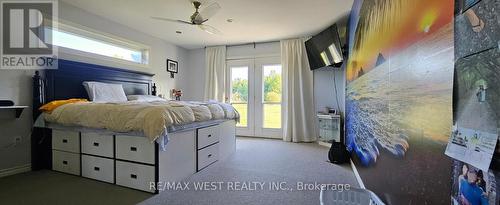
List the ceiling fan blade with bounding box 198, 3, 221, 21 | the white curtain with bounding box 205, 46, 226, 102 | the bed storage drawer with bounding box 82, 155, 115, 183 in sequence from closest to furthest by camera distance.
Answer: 1. the bed storage drawer with bounding box 82, 155, 115, 183
2. the ceiling fan blade with bounding box 198, 3, 221, 21
3. the white curtain with bounding box 205, 46, 226, 102

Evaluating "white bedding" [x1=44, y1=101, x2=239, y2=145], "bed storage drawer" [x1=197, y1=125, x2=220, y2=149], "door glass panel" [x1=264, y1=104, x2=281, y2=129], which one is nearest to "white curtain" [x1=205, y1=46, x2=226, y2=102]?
"door glass panel" [x1=264, y1=104, x2=281, y2=129]

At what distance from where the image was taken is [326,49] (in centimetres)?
398

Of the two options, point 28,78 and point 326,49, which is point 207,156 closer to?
point 28,78

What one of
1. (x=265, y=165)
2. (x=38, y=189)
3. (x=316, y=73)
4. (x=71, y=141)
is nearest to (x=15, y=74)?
(x=71, y=141)

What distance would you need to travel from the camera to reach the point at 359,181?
97.0 inches

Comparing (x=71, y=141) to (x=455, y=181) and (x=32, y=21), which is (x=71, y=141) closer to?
(x=32, y=21)

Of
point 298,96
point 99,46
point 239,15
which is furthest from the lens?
point 298,96

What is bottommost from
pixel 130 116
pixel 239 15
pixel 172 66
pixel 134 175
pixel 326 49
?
pixel 134 175

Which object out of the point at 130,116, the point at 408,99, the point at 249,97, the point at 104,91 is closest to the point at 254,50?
the point at 249,97

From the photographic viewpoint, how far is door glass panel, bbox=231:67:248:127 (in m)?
5.51

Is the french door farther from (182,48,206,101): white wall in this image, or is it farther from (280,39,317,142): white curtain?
(182,48,206,101): white wall

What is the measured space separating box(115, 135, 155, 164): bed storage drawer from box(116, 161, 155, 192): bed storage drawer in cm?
6

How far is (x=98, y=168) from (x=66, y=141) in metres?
0.67

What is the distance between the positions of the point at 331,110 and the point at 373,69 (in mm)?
2577
